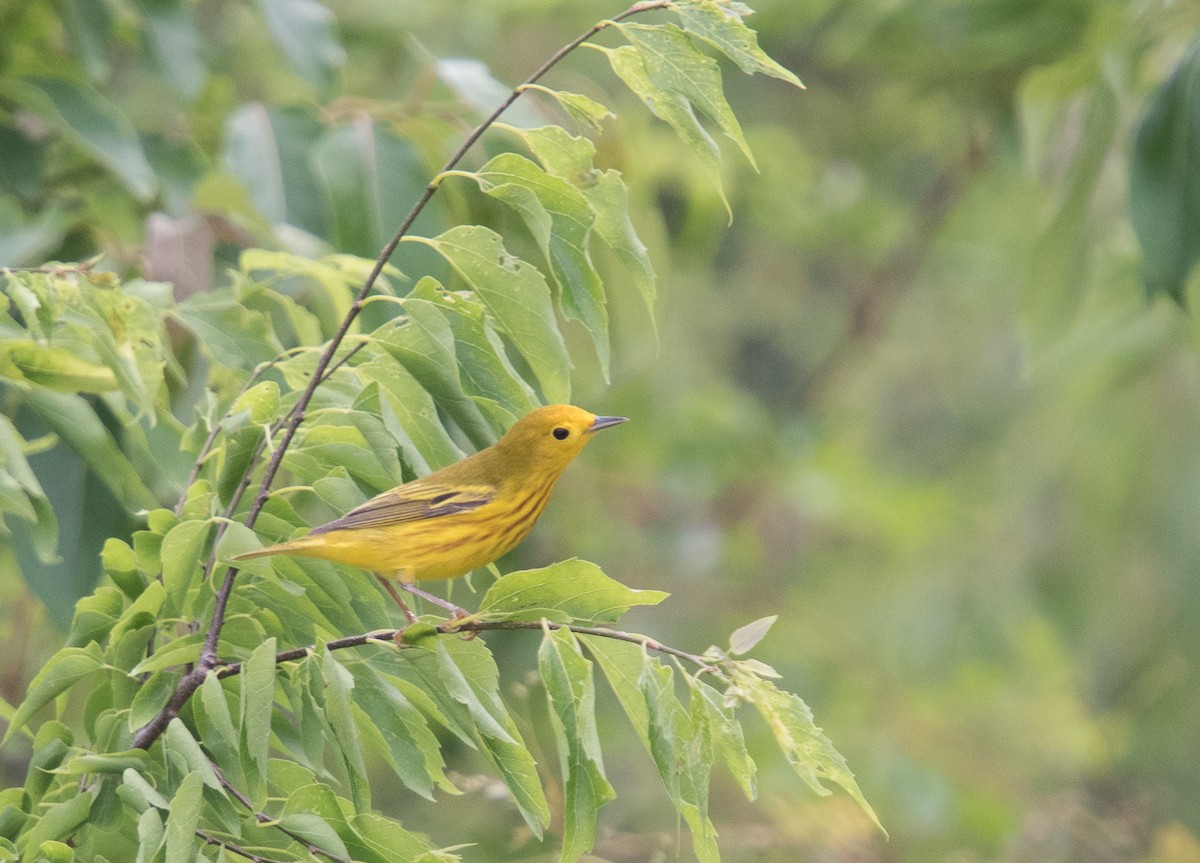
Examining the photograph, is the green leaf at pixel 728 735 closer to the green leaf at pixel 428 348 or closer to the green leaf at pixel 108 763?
the green leaf at pixel 428 348

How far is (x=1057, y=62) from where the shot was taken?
477 centimetres

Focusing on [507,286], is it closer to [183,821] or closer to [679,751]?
[679,751]

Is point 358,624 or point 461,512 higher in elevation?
point 461,512

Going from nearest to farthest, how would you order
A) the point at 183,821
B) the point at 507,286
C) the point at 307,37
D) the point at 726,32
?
the point at 183,821 < the point at 726,32 < the point at 507,286 < the point at 307,37

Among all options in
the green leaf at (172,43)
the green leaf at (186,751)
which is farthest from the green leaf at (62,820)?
the green leaf at (172,43)

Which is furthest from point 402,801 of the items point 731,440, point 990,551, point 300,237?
point 990,551

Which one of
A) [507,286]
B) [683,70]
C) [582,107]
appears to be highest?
[683,70]

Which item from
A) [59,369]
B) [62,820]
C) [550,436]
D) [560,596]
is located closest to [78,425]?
[59,369]

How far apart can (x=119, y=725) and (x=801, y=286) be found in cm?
867

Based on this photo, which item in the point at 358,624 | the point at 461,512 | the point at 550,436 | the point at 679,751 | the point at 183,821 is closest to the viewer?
the point at 183,821

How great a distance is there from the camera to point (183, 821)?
5.45 ft

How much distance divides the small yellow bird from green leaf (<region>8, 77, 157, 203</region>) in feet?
4.99

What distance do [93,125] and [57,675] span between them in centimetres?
203

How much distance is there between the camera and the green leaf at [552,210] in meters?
1.92
